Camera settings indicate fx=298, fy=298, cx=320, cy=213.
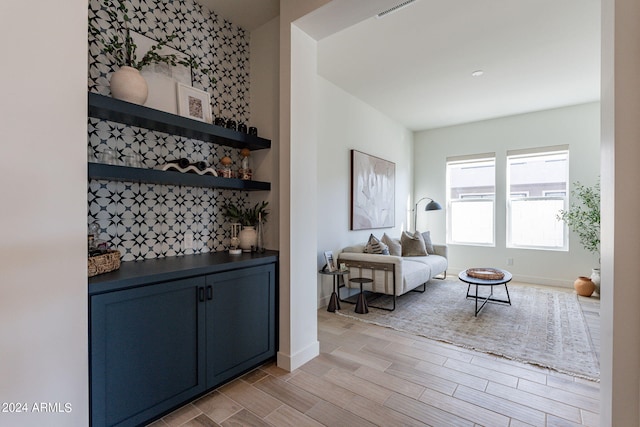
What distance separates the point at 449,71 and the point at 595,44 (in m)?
1.36

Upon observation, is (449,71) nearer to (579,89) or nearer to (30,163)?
(579,89)

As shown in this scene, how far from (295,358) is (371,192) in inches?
122

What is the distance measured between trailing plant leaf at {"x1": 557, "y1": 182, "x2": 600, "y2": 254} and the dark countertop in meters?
4.85

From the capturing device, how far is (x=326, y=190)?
397cm

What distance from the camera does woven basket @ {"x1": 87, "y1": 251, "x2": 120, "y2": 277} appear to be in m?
1.54

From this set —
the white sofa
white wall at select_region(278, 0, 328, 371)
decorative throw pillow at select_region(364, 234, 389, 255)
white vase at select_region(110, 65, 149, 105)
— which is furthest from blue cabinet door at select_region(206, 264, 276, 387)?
decorative throw pillow at select_region(364, 234, 389, 255)

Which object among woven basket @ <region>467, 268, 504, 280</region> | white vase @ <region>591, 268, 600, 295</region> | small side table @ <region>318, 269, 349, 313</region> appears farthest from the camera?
white vase @ <region>591, 268, 600, 295</region>

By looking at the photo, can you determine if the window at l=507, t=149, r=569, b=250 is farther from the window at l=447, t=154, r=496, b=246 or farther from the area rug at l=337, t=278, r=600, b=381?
the area rug at l=337, t=278, r=600, b=381

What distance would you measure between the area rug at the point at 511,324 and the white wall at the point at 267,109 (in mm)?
1755

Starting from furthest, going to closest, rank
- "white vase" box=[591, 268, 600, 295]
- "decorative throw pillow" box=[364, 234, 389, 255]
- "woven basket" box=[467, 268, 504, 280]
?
"white vase" box=[591, 268, 600, 295], "decorative throw pillow" box=[364, 234, 389, 255], "woven basket" box=[467, 268, 504, 280]

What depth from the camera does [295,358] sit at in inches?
90.5

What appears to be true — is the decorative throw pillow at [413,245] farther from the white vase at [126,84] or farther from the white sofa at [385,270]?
the white vase at [126,84]

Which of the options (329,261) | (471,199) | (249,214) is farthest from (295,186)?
(471,199)

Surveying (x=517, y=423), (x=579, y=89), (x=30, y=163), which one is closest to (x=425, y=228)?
(x=579, y=89)
